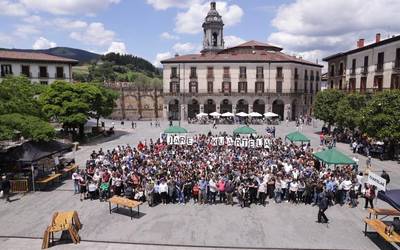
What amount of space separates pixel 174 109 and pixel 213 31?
21.7 metres

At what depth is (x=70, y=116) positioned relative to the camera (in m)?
31.6

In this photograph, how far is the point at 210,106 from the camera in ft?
200

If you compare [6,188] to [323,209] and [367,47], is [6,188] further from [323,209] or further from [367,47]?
[367,47]

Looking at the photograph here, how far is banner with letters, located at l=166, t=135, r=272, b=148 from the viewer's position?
2508 cm

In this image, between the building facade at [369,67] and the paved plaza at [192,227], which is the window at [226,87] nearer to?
the building facade at [369,67]

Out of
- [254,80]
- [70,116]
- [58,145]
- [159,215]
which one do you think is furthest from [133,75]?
[159,215]

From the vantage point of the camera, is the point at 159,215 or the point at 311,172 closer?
the point at 159,215

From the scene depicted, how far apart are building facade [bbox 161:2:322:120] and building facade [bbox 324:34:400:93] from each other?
8990 millimetres

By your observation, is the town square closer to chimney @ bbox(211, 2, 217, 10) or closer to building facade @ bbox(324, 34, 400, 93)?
building facade @ bbox(324, 34, 400, 93)

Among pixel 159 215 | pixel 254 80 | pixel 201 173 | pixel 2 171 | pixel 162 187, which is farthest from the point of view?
pixel 254 80

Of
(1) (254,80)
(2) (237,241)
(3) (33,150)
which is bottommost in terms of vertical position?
(2) (237,241)

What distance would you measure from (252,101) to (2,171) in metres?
45.1

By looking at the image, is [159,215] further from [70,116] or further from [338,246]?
[70,116]

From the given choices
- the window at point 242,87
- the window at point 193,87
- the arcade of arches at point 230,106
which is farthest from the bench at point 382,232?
the window at point 193,87
